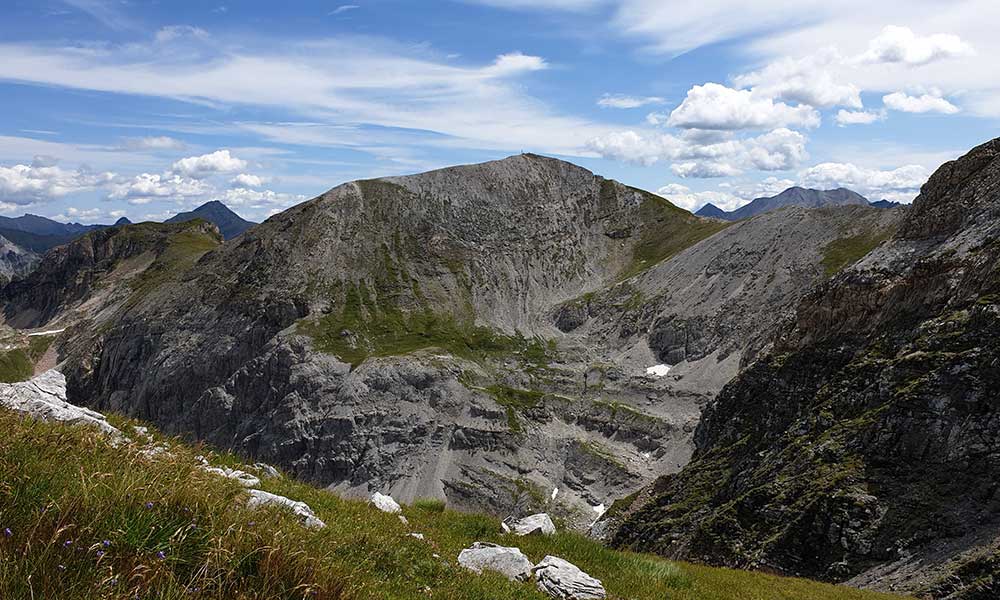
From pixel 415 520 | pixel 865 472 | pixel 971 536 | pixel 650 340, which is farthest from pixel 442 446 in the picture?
pixel 415 520

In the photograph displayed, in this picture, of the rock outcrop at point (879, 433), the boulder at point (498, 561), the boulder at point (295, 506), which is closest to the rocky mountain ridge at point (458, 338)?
the rock outcrop at point (879, 433)

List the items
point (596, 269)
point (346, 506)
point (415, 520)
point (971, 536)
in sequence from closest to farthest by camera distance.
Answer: point (346, 506) → point (415, 520) → point (971, 536) → point (596, 269)

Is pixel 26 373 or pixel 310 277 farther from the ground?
pixel 310 277

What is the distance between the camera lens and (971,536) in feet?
113

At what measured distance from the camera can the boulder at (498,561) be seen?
11195 millimetres

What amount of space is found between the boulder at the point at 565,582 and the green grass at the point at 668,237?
167 meters

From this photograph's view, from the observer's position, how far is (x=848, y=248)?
122562mm

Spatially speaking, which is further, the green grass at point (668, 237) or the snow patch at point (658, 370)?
the green grass at point (668, 237)

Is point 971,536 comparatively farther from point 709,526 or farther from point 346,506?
point 346,506

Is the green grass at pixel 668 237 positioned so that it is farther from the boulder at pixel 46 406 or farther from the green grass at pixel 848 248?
the boulder at pixel 46 406

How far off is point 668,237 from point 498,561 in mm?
187732

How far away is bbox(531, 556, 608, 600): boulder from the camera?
1067 cm

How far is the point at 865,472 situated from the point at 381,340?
113m

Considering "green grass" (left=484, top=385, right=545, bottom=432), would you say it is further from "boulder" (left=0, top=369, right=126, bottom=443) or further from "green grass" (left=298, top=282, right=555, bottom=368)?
"boulder" (left=0, top=369, right=126, bottom=443)
